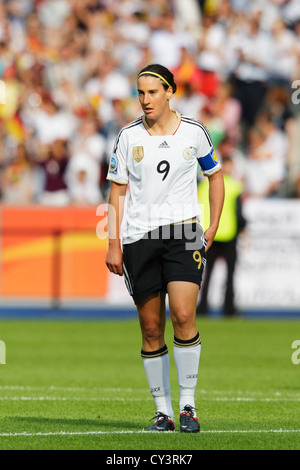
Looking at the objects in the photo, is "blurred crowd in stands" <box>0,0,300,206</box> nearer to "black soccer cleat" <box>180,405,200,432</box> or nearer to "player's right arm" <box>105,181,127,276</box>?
"player's right arm" <box>105,181,127,276</box>

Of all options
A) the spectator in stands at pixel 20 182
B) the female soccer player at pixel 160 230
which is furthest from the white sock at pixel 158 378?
the spectator in stands at pixel 20 182

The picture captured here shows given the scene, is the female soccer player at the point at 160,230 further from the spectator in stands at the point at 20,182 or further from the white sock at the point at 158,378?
the spectator in stands at the point at 20,182

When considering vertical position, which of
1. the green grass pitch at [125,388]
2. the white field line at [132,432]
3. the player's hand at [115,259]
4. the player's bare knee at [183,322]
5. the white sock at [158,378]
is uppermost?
the player's hand at [115,259]

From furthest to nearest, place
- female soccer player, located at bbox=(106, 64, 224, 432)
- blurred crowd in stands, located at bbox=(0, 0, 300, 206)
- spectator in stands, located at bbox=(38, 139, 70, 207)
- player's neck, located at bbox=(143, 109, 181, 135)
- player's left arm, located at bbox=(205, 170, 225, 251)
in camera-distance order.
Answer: blurred crowd in stands, located at bbox=(0, 0, 300, 206) → spectator in stands, located at bbox=(38, 139, 70, 207) → player's left arm, located at bbox=(205, 170, 225, 251) → player's neck, located at bbox=(143, 109, 181, 135) → female soccer player, located at bbox=(106, 64, 224, 432)

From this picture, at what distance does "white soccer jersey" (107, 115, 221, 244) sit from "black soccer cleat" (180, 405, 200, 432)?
50.4 inches

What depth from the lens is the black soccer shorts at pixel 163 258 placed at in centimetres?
739

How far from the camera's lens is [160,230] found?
743cm

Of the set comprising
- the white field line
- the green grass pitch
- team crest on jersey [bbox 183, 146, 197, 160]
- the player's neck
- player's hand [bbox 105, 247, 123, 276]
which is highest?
the player's neck

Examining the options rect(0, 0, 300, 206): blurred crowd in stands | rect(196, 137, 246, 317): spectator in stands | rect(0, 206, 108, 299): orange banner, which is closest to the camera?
rect(196, 137, 246, 317): spectator in stands

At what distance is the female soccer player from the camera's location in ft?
24.2

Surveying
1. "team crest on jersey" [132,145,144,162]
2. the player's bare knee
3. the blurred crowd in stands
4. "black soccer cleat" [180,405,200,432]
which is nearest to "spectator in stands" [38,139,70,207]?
the blurred crowd in stands

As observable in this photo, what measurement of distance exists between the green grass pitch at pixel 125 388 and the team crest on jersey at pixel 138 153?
6.36 feet

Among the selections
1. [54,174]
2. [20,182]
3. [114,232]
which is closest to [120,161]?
[114,232]

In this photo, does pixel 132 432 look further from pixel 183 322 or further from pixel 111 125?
pixel 111 125
